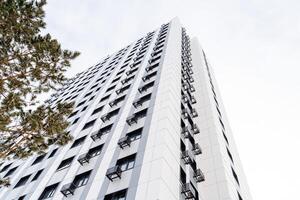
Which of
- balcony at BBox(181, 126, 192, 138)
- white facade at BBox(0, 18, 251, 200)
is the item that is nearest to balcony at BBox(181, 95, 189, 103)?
white facade at BBox(0, 18, 251, 200)

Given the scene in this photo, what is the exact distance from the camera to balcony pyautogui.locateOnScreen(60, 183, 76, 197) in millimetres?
20016

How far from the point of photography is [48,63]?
12.7 meters

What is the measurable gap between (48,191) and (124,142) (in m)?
6.47

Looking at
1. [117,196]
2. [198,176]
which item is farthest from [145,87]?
[117,196]

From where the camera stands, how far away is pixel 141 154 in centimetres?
1972

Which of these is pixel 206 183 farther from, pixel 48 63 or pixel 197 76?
pixel 197 76

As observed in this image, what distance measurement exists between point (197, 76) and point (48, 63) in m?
30.3

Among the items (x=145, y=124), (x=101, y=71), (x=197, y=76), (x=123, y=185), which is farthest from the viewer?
(x=101, y=71)

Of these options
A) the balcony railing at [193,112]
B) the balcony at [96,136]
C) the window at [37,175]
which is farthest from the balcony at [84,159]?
the balcony railing at [193,112]

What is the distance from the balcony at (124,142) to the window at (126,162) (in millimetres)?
1167

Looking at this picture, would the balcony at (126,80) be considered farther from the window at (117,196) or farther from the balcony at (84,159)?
the window at (117,196)

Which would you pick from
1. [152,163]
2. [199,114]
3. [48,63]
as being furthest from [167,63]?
[48,63]

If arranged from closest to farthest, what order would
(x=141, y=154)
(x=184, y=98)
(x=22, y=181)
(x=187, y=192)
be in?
(x=187, y=192)
(x=141, y=154)
(x=22, y=181)
(x=184, y=98)

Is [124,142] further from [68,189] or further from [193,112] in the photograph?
[193,112]
